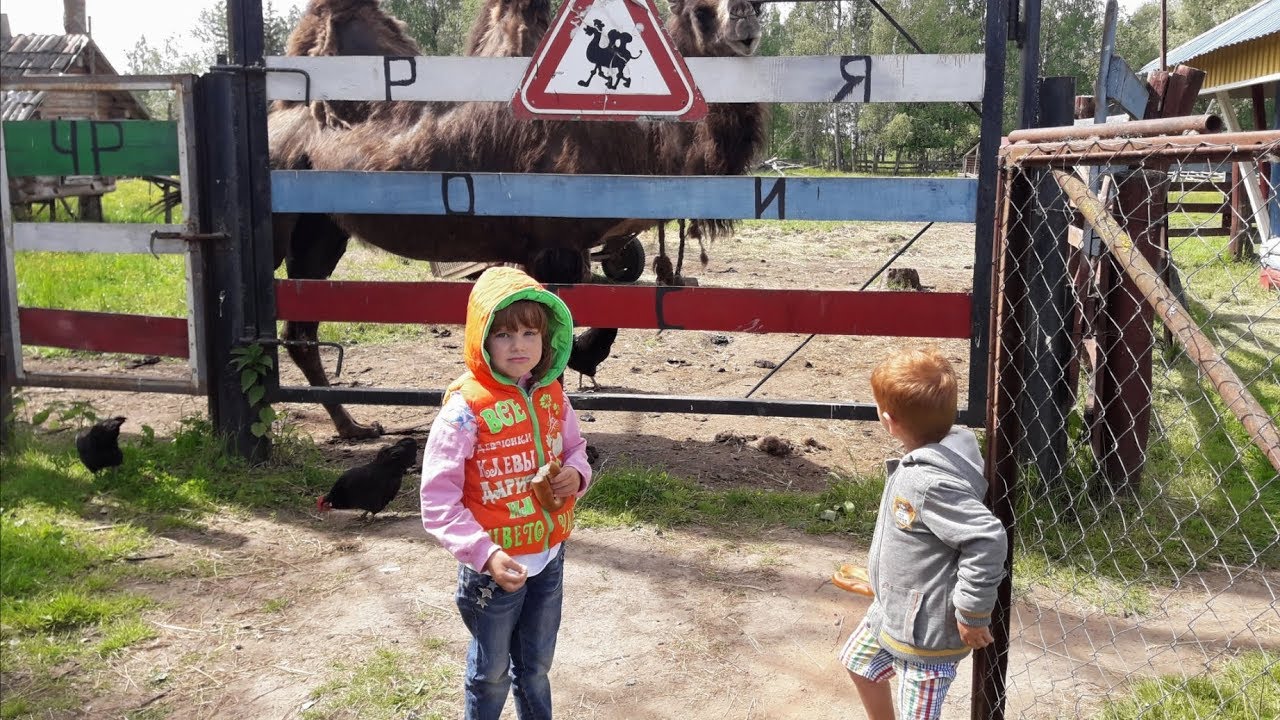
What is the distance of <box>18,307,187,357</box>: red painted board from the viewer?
491cm

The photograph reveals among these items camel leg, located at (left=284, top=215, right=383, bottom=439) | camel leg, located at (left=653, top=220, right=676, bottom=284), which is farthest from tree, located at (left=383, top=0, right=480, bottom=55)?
camel leg, located at (left=653, top=220, right=676, bottom=284)

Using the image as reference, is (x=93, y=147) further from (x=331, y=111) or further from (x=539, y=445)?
(x=539, y=445)

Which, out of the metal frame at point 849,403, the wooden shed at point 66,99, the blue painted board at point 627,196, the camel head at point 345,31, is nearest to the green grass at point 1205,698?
the metal frame at point 849,403

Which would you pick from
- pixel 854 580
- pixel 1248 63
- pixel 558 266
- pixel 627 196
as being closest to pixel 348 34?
pixel 558 266

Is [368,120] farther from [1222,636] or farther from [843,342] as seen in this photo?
[1222,636]

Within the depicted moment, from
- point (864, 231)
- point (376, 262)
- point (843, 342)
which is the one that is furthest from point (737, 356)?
point (864, 231)

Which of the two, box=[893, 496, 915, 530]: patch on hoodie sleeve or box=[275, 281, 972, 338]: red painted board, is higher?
box=[275, 281, 972, 338]: red painted board

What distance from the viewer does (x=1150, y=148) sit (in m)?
2.05

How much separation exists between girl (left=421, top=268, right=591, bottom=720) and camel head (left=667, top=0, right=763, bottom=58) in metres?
2.87

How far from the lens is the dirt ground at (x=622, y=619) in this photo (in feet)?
9.90

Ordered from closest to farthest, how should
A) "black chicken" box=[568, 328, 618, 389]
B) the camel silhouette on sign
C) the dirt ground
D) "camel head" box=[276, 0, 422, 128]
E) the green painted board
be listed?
1. the dirt ground
2. the camel silhouette on sign
3. the green painted board
4. "black chicken" box=[568, 328, 618, 389]
5. "camel head" box=[276, 0, 422, 128]

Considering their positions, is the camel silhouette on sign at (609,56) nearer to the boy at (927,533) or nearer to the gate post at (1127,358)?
the gate post at (1127,358)

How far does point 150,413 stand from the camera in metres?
6.17

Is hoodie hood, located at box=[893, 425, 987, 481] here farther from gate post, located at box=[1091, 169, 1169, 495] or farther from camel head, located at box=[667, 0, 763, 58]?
camel head, located at box=[667, 0, 763, 58]
